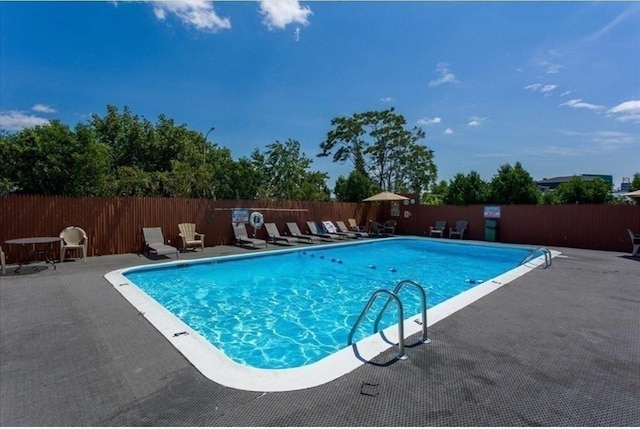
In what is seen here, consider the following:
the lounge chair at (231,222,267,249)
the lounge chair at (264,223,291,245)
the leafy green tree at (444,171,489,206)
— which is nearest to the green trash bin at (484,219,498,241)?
the leafy green tree at (444,171,489,206)

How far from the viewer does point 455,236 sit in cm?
1614

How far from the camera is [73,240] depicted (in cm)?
888

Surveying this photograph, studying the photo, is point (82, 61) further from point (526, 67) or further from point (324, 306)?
point (526, 67)

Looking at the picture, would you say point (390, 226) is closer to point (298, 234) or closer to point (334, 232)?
point (334, 232)

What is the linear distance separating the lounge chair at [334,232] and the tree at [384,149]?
47.9 ft

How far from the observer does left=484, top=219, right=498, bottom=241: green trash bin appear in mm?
A: 15133

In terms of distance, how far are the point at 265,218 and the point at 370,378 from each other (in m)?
11.7

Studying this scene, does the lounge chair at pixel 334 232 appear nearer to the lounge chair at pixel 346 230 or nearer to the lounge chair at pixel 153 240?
the lounge chair at pixel 346 230

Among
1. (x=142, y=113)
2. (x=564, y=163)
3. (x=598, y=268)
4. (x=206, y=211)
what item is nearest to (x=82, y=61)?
(x=206, y=211)

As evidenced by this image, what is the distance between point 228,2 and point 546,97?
11468mm

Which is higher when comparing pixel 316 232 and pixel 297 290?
pixel 316 232

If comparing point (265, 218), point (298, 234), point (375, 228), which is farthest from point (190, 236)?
point (375, 228)

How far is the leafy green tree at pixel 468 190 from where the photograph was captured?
63.2ft

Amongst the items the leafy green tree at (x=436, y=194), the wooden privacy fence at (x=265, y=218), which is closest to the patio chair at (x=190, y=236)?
the wooden privacy fence at (x=265, y=218)
